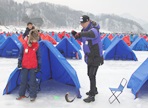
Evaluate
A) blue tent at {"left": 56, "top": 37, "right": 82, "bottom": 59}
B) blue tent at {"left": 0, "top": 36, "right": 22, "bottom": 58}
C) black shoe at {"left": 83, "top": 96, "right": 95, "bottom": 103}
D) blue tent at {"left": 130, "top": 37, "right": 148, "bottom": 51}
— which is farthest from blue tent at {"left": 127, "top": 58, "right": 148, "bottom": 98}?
blue tent at {"left": 130, "top": 37, "right": 148, "bottom": 51}

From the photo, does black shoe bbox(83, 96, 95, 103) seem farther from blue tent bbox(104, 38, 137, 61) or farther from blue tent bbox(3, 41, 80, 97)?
blue tent bbox(104, 38, 137, 61)

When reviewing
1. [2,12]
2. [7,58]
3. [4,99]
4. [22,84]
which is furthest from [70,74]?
[2,12]

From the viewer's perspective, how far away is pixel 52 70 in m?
7.22

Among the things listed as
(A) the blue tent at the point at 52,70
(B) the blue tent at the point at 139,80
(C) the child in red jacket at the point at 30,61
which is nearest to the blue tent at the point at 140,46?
(B) the blue tent at the point at 139,80

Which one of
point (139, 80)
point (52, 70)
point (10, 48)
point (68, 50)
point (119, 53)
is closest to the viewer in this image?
point (139, 80)

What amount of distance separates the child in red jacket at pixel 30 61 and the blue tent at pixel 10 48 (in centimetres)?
Answer: 839

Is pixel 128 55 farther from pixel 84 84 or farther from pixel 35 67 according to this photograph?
pixel 35 67

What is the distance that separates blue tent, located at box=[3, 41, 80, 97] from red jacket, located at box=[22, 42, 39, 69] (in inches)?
16.1

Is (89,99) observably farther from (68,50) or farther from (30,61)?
(68,50)

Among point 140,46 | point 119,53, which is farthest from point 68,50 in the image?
point 140,46

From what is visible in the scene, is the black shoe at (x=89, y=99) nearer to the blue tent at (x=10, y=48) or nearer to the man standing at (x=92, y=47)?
the man standing at (x=92, y=47)

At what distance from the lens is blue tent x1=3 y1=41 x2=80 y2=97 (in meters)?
6.41

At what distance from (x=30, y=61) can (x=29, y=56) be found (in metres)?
0.12

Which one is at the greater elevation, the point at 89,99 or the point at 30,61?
the point at 30,61
